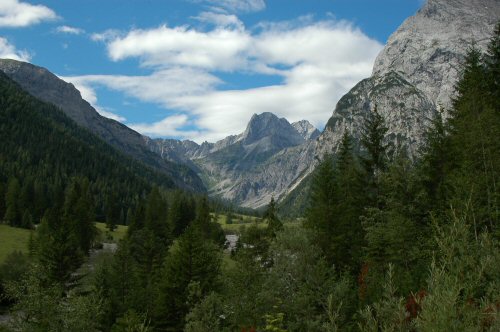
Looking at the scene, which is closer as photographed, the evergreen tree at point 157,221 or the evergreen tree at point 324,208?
the evergreen tree at point 324,208

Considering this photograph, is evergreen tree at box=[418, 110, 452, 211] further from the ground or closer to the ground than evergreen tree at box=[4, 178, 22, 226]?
further from the ground

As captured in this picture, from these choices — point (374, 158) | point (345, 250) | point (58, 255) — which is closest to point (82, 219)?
point (58, 255)

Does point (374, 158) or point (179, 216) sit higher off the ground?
point (374, 158)

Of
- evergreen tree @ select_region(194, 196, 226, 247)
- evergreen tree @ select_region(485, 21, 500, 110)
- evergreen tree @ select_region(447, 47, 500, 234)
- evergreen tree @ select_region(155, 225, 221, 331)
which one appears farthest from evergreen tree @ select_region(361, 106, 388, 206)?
evergreen tree @ select_region(194, 196, 226, 247)

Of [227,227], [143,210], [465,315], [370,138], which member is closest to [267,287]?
[370,138]

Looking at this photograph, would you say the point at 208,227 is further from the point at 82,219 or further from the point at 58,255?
the point at 58,255

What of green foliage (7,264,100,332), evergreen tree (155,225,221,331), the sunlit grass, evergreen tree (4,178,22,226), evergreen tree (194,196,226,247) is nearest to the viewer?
green foliage (7,264,100,332)

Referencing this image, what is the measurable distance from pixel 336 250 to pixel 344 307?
1407 centimetres

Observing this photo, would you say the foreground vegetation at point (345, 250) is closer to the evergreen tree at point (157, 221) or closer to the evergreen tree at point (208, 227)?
the evergreen tree at point (208, 227)

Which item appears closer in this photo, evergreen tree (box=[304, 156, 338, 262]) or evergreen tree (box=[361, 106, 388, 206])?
evergreen tree (box=[361, 106, 388, 206])

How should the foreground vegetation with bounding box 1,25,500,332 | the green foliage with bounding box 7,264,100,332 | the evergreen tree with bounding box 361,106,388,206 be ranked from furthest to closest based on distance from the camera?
the evergreen tree with bounding box 361,106,388,206
the green foliage with bounding box 7,264,100,332
the foreground vegetation with bounding box 1,25,500,332

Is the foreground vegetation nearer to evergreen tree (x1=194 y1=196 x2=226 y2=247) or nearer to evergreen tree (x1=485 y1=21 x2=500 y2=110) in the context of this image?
evergreen tree (x1=485 y1=21 x2=500 y2=110)

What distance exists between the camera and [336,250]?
1738 inches

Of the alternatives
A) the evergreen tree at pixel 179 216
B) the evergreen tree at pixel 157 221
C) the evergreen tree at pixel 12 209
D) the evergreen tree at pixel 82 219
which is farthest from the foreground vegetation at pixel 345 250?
the evergreen tree at pixel 12 209
